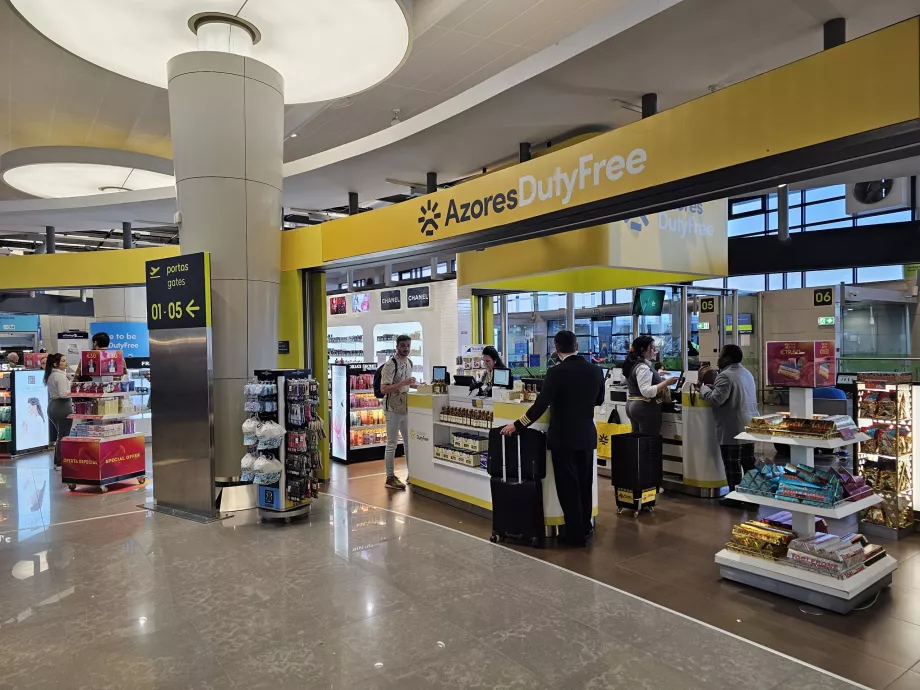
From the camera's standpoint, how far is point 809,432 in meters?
3.67

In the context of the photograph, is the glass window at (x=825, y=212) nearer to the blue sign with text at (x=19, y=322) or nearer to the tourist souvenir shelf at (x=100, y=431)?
the tourist souvenir shelf at (x=100, y=431)

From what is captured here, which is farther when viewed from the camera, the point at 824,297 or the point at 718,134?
the point at 824,297

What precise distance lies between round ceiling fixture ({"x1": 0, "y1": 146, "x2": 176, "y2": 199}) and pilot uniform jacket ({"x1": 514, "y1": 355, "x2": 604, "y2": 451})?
22.0 ft

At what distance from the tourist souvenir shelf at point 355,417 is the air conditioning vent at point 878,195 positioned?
929cm

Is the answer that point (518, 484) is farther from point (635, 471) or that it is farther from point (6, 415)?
point (6, 415)

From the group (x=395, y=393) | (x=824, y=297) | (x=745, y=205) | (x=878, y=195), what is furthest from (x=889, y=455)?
(x=745, y=205)

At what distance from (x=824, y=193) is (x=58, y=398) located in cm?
→ 1455

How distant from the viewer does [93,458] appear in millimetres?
6660

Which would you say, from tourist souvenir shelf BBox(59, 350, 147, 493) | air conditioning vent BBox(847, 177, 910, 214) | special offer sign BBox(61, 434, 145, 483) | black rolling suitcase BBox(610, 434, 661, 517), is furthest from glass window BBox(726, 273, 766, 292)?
special offer sign BBox(61, 434, 145, 483)

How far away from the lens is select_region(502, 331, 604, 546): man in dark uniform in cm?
449

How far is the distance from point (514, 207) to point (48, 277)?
7.82 metres

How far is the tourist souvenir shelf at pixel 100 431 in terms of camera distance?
21.9 feet

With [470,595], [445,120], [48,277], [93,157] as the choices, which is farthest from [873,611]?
[48,277]

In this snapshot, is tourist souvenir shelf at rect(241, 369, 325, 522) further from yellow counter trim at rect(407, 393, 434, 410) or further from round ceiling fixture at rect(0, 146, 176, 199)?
round ceiling fixture at rect(0, 146, 176, 199)
